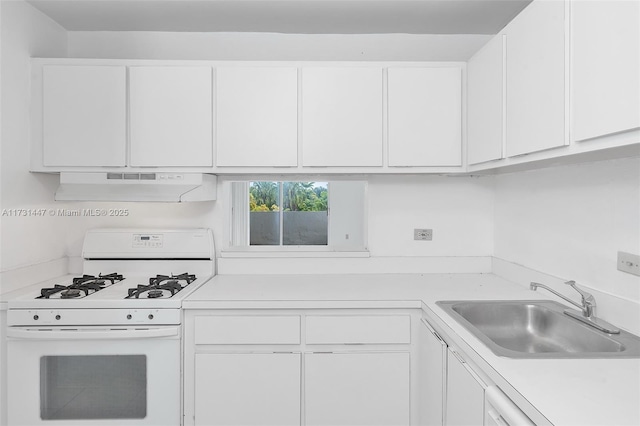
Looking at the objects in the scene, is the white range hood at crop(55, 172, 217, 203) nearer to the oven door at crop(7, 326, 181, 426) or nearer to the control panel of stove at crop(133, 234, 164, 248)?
the control panel of stove at crop(133, 234, 164, 248)

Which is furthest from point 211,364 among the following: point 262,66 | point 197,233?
point 262,66

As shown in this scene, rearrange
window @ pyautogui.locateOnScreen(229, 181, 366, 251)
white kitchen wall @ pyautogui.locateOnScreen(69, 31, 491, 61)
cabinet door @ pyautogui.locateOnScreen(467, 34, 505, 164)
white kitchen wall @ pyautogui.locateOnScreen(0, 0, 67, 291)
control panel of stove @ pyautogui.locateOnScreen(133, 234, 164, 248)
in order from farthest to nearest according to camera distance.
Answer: window @ pyautogui.locateOnScreen(229, 181, 366, 251) → white kitchen wall @ pyautogui.locateOnScreen(69, 31, 491, 61) → control panel of stove @ pyautogui.locateOnScreen(133, 234, 164, 248) → white kitchen wall @ pyautogui.locateOnScreen(0, 0, 67, 291) → cabinet door @ pyautogui.locateOnScreen(467, 34, 505, 164)

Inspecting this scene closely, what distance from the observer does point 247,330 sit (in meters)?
2.00

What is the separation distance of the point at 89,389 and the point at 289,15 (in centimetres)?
227

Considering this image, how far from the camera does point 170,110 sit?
227cm

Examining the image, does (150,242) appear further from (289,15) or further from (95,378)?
(289,15)

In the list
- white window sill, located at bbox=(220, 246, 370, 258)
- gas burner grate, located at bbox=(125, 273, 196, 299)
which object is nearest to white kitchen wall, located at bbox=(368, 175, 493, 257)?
white window sill, located at bbox=(220, 246, 370, 258)

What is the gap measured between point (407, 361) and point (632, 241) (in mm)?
1089

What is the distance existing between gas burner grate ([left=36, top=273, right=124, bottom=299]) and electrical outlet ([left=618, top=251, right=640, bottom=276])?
7.92ft

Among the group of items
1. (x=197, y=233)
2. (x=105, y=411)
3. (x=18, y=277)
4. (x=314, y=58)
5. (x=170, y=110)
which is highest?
(x=314, y=58)

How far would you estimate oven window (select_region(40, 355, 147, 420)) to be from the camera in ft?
6.44

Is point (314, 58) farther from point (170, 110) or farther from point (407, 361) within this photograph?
point (407, 361)

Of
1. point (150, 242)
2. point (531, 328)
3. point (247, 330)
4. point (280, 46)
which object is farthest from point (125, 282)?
point (531, 328)

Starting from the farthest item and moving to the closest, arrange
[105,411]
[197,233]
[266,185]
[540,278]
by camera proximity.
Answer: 1. [266,185]
2. [197,233]
3. [540,278]
4. [105,411]
